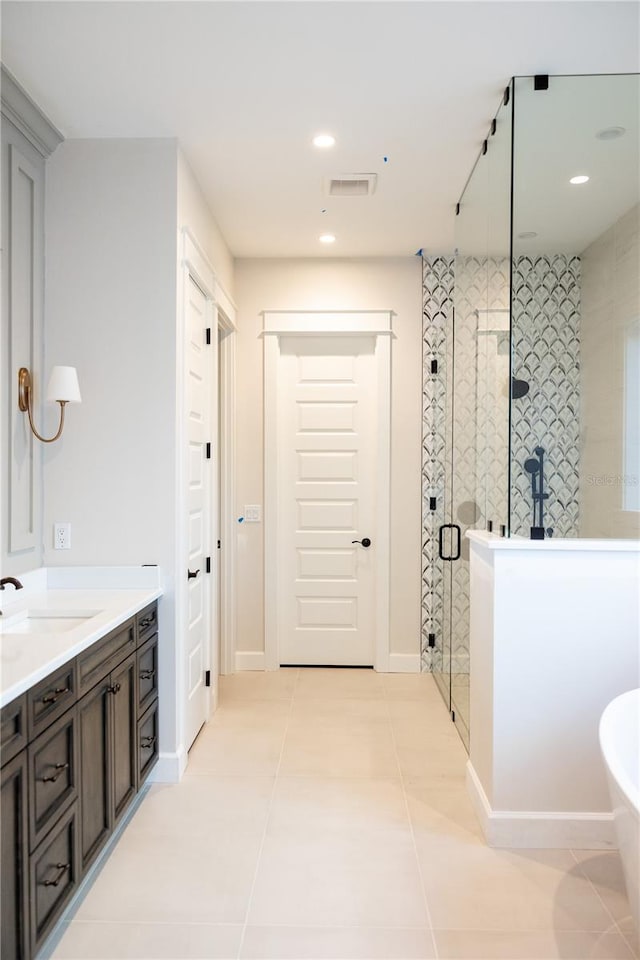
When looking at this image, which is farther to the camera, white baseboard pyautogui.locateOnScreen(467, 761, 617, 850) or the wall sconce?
the wall sconce

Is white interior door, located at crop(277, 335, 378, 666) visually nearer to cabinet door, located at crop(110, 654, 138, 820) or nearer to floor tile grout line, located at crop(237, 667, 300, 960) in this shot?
floor tile grout line, located at crop(237, 667, 300, 960)

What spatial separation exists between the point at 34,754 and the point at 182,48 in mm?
2350

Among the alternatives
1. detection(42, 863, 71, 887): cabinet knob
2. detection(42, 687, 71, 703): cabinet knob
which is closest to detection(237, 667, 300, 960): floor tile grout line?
detection(42, 863, 71, 887): cabinet knob

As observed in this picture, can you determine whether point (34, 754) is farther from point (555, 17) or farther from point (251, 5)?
point (555, 17)

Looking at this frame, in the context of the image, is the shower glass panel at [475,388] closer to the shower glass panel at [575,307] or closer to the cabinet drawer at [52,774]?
the shower glass panel at [575,307]

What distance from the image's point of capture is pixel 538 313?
257cm

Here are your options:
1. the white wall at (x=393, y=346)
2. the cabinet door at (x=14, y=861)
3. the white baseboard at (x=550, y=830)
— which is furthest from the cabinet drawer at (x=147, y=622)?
the white wall at (x=393, y=346)

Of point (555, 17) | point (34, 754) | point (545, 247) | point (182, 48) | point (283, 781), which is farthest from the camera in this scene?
point (283, 781)

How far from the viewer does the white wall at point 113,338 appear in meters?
3.02

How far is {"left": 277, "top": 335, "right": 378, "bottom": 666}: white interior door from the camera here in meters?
4.93

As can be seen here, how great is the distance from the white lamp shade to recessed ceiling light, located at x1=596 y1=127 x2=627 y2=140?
226 cm

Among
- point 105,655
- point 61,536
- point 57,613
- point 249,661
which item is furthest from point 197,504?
point 249,661

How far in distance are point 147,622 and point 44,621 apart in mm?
453

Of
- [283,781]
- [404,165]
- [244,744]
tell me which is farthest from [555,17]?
[244,744]
